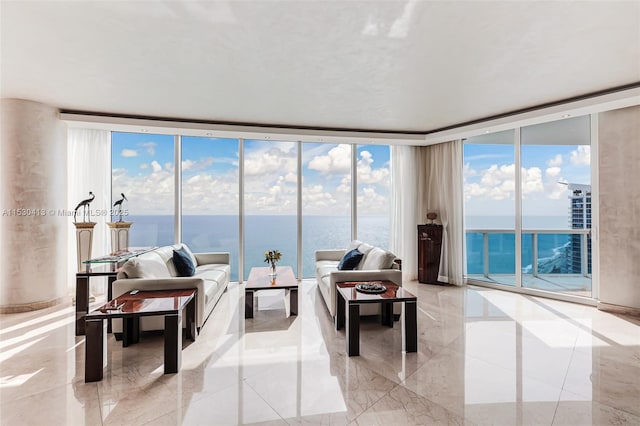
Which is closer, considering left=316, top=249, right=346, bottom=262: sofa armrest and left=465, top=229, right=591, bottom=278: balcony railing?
left=465, top=229, right=591, bottom=278: balcony railing

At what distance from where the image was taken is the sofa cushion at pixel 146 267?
10.9 ft

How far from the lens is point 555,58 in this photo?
2.89 metres

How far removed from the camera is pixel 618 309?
4098mm

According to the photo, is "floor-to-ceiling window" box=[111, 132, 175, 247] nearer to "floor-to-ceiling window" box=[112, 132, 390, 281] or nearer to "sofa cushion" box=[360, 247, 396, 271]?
"floor-to-ceiling window" box=[112, 132, 390, 281]

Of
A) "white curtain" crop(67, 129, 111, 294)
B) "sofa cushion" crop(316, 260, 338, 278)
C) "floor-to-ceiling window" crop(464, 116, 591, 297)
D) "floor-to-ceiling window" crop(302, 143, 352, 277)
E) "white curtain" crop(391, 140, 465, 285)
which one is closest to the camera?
"sofa cushion" crop(316, 260, 338, 278)

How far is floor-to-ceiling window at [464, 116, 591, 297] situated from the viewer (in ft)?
15.3

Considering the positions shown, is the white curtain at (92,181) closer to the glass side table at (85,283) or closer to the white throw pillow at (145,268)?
the glass side table at (85,283)

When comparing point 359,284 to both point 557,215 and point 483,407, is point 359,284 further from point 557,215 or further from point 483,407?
point 557,215

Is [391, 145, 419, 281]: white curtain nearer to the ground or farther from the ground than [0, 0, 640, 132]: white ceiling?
nearer to the ground

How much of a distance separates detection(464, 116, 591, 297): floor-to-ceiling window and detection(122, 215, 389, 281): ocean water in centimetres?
180

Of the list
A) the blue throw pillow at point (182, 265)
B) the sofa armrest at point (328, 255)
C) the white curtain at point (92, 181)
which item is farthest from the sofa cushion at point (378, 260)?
the white curtain at point (92, 181)

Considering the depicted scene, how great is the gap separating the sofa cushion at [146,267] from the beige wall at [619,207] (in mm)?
5774

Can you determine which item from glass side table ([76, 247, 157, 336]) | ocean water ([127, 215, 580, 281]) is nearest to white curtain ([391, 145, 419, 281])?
ocean water ([127, 215, 580, 281])

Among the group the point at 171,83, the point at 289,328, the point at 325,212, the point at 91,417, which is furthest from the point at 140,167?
the point at 91,417
